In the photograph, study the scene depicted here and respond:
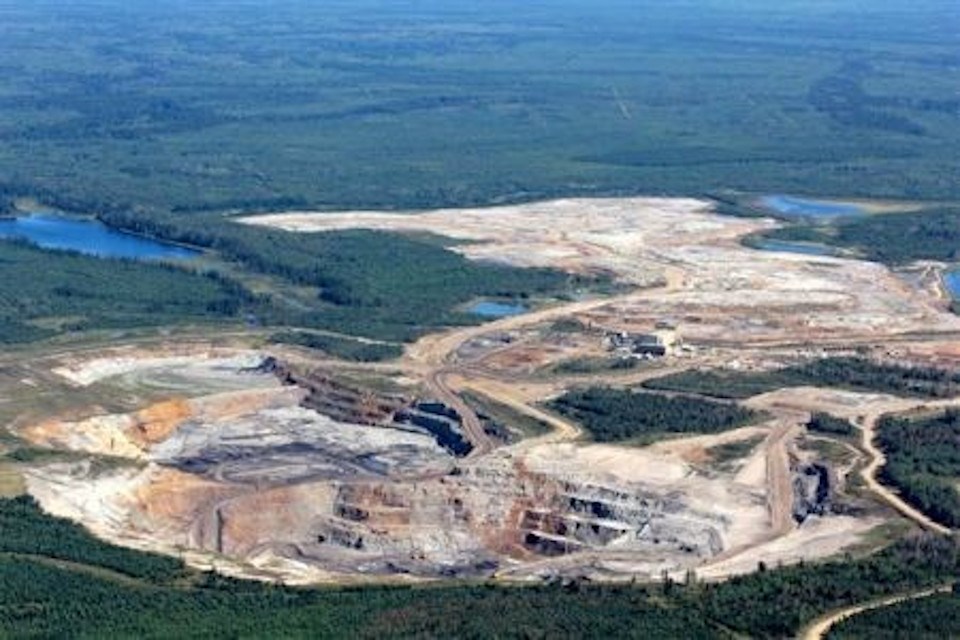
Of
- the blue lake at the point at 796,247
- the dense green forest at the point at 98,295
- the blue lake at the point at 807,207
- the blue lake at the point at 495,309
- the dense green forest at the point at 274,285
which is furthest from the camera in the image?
the blue lake at the point at 807,207

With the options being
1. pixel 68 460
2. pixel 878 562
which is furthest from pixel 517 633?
pixel 68 460

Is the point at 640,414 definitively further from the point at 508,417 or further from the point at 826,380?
the point at 826,380

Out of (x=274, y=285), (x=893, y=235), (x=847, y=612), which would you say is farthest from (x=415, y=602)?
(x=893, y=235)

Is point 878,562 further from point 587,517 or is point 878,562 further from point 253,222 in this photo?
point 253,222

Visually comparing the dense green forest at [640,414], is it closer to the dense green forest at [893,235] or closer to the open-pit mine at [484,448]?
the open-pit mine at [484,448]

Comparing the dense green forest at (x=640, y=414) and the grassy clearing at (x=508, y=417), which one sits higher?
the dense green forest at (x=640, y=414)

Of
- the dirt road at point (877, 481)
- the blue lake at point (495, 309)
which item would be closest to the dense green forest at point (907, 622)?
the dirt road at point (877, 481)

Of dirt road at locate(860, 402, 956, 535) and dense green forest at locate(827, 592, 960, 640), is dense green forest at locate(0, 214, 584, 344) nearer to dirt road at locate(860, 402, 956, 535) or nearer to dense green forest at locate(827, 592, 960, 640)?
dirt road at locate(860, 402, 956, 535)
